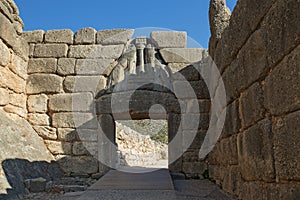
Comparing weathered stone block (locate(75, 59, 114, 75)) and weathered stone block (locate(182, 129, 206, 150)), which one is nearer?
weathered stone block (locate(182, 129, 206, 150))

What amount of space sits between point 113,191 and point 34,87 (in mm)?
3584

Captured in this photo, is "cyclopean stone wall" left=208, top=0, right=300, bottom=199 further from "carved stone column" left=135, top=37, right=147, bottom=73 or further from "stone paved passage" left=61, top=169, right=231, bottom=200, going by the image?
"carved stone column" left=135, top=37, right=147, bottom=73

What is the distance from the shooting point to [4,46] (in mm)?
5457

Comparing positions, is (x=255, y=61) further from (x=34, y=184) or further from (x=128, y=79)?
(x=128, y=79)

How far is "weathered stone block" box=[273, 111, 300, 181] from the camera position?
192 centimetres

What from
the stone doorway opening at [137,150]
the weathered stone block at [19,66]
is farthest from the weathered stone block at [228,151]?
the stone doorway opening at [137,150]

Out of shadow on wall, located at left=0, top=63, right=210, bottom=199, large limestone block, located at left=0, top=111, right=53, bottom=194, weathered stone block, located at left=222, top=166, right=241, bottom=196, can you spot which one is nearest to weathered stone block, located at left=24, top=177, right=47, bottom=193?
large limestone block, located at left=0, top=111, right=53, bottom=194

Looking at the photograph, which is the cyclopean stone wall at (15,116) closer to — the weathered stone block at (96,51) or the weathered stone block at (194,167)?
the weathered stone block at (96,51)

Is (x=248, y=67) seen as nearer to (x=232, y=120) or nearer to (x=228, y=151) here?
(x=232, y=120)

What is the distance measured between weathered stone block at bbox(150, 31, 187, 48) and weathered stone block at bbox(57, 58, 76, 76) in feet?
6.04

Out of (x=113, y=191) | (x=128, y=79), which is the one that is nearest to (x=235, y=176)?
(x=113, y=191)

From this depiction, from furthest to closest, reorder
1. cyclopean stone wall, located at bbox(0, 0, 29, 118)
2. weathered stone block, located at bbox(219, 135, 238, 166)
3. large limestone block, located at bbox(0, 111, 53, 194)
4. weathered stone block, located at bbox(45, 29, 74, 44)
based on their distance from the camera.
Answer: weathered stone block, located at bbox(45, 29, 74, 44)
cyclopean stone wall, located at bbox(0, 0, 29, 118)
large limestone block, located at bbox(0, 111, 53, 194)
weathered stone block, located at bbox(219, 135, 238, 166)

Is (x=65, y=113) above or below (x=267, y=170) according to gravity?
above

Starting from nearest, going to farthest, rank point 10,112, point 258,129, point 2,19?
point 258,129
point 2,19
point 10,112
